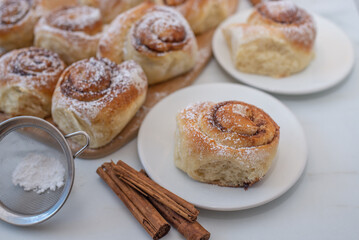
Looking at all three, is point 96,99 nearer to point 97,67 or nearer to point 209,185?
point 97,67

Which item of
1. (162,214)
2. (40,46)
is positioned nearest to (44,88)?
(40,46)

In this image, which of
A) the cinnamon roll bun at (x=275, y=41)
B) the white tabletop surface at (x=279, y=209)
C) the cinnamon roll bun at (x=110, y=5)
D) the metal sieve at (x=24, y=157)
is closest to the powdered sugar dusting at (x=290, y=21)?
the cinnamon roll bun at (x=275, y=41)

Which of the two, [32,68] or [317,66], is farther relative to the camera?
[317,66]

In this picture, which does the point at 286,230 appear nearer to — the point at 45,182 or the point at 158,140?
the point at 158,140

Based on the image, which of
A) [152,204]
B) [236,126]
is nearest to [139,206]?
[152,204]

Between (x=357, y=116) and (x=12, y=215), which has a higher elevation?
(x=12, y=215)
